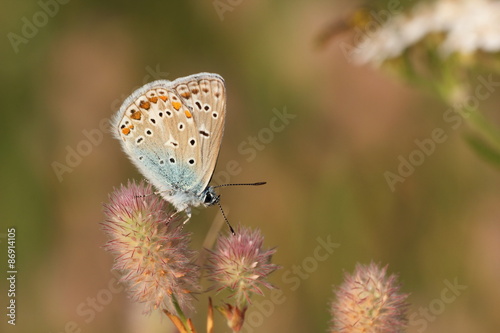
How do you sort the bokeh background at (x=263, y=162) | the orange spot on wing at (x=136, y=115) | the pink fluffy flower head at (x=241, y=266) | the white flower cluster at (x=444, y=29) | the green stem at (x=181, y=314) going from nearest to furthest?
the green stem at (x=181, y=314) < the pink fluffy flower head at (x=241, y=266) < the orange spot on wing at (x=136, y=115) < the white flower cluster at (x=444, y=29) < the bokeh background at (x=263, y=162)

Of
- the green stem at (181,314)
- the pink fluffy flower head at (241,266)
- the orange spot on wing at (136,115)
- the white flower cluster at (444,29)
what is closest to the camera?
the green stem at (181,314)

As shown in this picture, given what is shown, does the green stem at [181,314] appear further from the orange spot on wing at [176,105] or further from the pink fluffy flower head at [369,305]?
the orange spot on wing at [176,105]

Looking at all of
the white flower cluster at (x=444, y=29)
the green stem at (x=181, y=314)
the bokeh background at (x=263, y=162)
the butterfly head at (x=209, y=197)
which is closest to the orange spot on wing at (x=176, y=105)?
the butterfly head at (x=209, y=197)

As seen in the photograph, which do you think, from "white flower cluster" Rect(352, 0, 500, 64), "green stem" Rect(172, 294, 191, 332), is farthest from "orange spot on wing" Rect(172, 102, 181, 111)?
"white flower cluster" Rect(352, 0, 500, 64)

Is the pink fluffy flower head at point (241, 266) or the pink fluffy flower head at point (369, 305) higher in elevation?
the pink fluffy flower head at point (241, 266)

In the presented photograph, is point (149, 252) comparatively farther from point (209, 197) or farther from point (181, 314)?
point (209, 197)

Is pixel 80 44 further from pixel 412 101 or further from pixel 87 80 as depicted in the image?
pixel 412 101

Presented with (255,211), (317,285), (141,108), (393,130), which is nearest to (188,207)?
(141,108)

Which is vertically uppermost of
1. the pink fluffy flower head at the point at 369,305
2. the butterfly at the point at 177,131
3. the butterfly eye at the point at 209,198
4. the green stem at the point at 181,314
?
the butterfly at the point at 177,131
